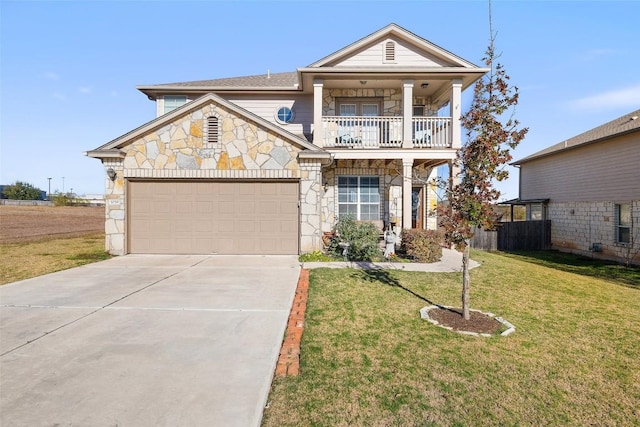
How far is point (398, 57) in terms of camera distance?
13016 millimetres

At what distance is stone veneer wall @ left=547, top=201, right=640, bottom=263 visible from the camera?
13062mm

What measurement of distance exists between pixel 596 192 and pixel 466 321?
1358 cm

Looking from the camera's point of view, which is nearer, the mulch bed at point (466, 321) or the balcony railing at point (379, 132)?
the mulch bed at point (466, 321)

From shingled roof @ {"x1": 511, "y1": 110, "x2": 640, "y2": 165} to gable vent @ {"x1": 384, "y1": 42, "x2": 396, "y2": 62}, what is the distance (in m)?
8.93

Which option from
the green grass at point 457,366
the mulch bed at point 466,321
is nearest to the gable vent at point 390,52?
the green grass at point 457,366

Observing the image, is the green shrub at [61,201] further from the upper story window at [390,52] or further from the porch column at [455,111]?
the porch column at [455,111]

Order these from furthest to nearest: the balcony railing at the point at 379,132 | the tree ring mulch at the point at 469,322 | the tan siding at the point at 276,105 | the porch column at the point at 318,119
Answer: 1. the tan siding at the point at 276,105
2. the balcony railing at the point at 379,132
3. the porch column at the point at 318,119
4. the tree ring mulch at the point at 469,322

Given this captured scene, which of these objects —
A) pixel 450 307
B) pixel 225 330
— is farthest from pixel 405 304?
pixel 225 330

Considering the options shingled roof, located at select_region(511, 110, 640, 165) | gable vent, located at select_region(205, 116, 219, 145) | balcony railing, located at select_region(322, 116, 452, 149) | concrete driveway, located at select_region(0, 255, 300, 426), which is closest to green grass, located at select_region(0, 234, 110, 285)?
concrete driveway, located at select_region(0, 255, 300, 426)

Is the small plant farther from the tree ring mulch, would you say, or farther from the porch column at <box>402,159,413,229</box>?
the tree ring mulch

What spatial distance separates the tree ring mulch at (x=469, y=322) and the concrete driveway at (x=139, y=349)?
7.39 feet

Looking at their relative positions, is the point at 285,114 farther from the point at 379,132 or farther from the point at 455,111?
the point at 455,111

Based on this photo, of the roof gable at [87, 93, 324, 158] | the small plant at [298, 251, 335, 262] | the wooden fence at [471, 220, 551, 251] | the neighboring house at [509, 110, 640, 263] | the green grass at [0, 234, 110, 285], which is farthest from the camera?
the wooden fence at [471, 220, 551, 251]

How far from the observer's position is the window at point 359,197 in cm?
1384
